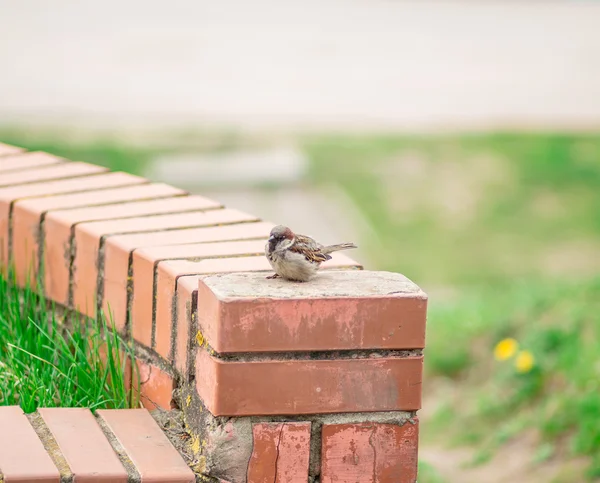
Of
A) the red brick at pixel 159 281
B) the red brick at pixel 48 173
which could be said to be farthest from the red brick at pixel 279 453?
the red brick at pixel 48 173

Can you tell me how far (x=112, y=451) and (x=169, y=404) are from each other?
10.4 inches

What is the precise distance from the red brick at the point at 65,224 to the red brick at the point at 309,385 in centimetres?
74

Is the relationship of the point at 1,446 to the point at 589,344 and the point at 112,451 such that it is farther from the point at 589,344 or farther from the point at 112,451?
the point at 589,344

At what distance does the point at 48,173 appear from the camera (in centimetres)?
331

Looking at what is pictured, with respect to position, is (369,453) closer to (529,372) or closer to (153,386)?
(153,386)

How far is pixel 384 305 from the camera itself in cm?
210

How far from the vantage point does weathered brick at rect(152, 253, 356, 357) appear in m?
2.35

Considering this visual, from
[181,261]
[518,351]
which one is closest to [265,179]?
[518,351]

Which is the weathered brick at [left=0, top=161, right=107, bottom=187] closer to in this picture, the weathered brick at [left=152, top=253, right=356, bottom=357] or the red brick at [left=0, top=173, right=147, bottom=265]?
the red brick at [left=0, top=173, right=147, bottom=265]

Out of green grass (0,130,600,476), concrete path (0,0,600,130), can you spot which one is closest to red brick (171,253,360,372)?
green grass (0,130,600,476)

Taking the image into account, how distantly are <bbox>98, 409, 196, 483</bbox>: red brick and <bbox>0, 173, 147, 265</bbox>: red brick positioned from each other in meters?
0.89

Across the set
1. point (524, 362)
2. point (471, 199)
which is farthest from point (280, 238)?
point (471, 199)

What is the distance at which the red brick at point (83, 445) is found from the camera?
78.4 inches

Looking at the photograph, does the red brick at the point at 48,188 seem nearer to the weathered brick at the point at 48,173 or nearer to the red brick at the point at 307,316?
the weathered brick at the point at 48,173
